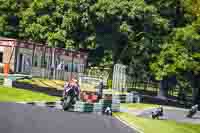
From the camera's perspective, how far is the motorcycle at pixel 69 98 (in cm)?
2817

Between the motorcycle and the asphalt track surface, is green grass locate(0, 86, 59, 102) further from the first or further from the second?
the asphalt track surface

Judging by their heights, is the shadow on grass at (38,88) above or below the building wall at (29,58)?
below

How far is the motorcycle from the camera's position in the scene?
28172mm

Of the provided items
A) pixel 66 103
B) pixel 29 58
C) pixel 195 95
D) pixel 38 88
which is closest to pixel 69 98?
pixel 66 103

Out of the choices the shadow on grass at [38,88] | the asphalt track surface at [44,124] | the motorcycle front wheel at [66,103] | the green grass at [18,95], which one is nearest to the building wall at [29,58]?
the shadow on grass at [38,88]

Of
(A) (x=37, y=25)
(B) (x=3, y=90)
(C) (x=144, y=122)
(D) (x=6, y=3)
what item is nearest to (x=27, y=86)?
(B) (x=3, y=90)

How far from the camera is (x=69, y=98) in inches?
1124

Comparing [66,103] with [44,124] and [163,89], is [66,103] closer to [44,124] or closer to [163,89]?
[44,124]

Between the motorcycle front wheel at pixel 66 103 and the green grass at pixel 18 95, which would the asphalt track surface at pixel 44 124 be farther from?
the green grass at pixel 18 95

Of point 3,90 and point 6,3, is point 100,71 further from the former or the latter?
point 3,90

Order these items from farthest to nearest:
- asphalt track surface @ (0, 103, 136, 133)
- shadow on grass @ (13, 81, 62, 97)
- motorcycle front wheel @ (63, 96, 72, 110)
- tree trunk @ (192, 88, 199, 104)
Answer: tree trunk @ (192, 88, 199, 104)
shadow on grass @ (13, 81, 62, 97)
motorcycle front wheel @ (63, 96, 72, 110)
asphalt track surface @ (0, 103, 136, 133)

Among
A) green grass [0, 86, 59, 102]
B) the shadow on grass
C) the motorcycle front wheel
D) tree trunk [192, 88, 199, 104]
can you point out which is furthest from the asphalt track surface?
tree trunk [192, 88, 199, 104]

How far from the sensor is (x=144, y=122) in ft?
91.0

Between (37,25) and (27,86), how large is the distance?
2636 cm
